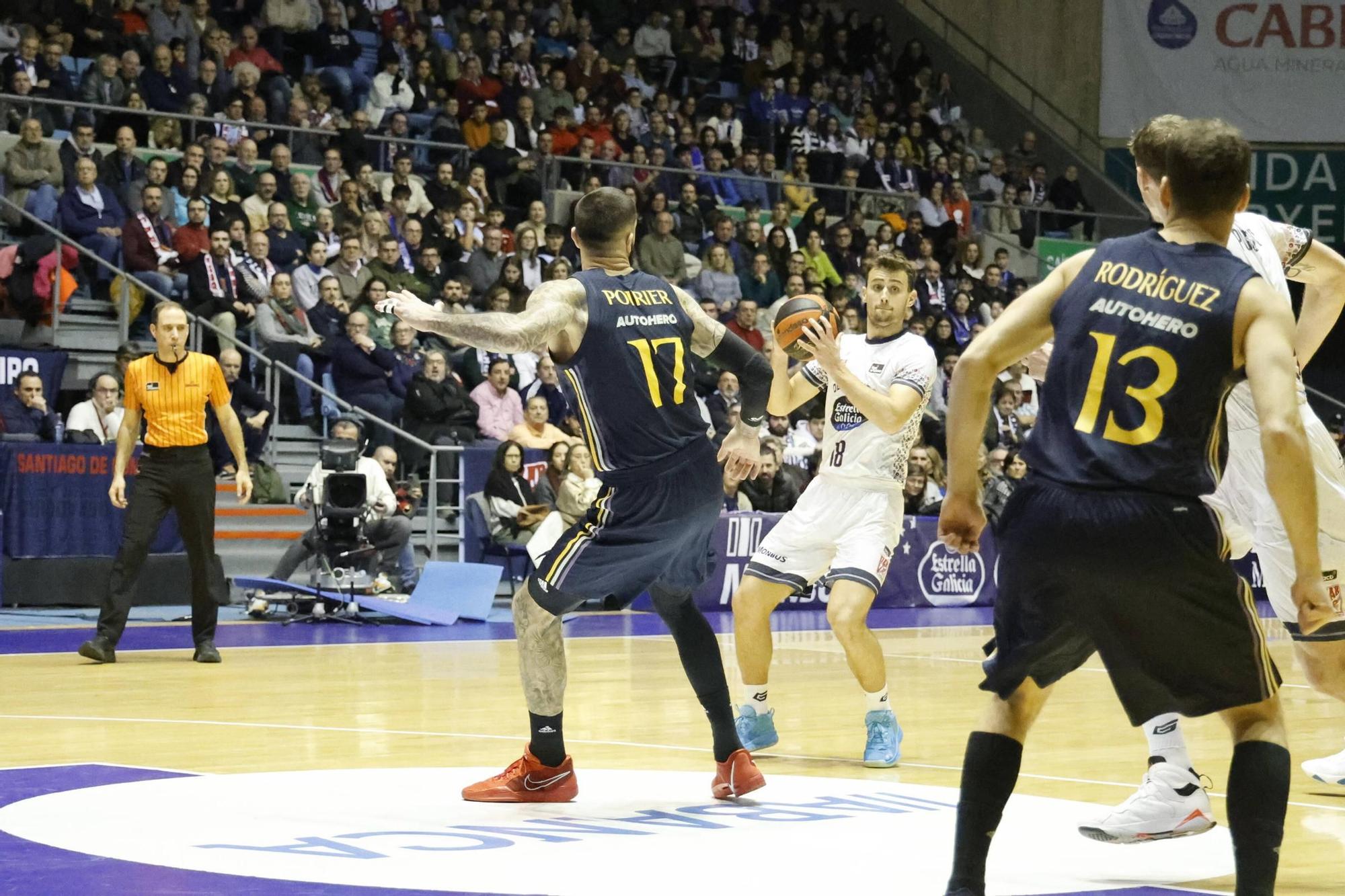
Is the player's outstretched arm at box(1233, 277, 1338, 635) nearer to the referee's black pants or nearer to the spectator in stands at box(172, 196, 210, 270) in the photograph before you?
the referee's black pants

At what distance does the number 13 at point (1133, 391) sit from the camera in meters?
3.68

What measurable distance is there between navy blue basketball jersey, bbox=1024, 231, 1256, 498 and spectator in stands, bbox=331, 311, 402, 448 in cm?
1260

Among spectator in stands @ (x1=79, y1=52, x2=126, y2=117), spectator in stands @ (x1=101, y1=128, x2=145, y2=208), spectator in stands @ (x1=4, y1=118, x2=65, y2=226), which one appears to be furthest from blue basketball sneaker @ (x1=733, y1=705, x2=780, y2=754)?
spectator in stands @ (x1=79, y1=52, x2=126, y2=117)

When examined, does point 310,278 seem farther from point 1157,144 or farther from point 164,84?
point 1157,144

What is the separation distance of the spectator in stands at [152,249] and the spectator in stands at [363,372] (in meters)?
1.49

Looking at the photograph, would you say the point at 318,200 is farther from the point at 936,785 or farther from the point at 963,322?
the point at 936,785

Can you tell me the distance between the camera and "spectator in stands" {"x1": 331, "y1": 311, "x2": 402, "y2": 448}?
52.4ft

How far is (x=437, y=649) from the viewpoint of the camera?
11641 mm

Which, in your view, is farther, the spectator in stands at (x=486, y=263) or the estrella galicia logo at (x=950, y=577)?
the spectator in stands at (x=486, y=263)

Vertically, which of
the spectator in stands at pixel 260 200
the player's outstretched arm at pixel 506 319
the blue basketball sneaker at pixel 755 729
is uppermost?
the spectator in stands at pixel 260 200

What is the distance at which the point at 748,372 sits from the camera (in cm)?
612

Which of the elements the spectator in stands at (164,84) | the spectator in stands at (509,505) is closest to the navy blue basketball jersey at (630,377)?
the spectator in stands at (509,505)

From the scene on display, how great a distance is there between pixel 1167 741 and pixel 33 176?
1283 cm

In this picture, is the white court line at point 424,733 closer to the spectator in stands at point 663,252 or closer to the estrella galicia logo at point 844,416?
the estrella galicia logo at point 844,416
